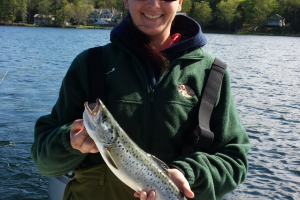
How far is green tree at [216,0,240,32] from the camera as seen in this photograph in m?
114

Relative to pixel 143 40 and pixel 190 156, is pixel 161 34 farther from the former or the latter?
pixel 190 156

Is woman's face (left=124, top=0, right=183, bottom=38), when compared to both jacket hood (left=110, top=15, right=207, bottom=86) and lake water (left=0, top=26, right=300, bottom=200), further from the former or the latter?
lake water (left=0, top=26, right=300, bottom=200)

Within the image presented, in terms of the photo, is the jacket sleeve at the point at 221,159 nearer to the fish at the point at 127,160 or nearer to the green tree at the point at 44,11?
the fish at the point at 127,160

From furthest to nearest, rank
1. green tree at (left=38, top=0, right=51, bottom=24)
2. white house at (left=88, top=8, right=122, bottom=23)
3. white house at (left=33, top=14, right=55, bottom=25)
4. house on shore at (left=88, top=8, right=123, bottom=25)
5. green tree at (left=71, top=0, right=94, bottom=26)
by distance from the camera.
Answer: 1. white house at (left=88, top=8, right=122, bottom=23)
2. house on shore at (left=88, top=8, right=123, bottom=25)
3. green tree at (left=71, top=0, right=94, bottom=26)
4. white house at (left=33, top=14, right=55, bottom=25)
5. green tree at (left=38, top=0, right=51, bottom=24)

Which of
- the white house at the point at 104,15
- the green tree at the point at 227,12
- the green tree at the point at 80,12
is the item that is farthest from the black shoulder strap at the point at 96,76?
the white house at the point at 104,15

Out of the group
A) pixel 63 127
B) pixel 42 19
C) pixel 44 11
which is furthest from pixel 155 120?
pixel 42 19

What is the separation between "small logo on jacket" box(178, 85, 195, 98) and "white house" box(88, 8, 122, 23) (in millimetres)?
145578

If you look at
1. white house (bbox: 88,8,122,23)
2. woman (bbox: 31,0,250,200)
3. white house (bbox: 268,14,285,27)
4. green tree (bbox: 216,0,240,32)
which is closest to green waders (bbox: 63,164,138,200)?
woman (bbox: 31,0,250,200)

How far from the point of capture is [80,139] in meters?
2.48

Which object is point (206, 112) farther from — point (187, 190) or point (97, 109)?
point (97, 109)

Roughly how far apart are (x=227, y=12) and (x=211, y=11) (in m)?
7.99

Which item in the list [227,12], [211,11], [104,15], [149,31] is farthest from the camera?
[104,15]

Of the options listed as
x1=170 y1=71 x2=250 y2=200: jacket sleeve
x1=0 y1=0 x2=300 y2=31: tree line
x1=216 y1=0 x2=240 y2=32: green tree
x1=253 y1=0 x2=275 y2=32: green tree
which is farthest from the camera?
x1=216 y1=0 x2=240 y2=32: green tree

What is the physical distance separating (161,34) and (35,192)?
5.81 meters
